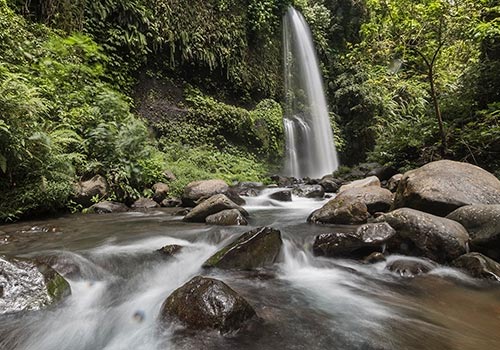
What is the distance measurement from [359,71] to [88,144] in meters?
16.2

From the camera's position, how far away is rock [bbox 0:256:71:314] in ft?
8.58

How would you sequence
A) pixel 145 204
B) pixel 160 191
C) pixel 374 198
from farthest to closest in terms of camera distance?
pixel 160 191
pixel 145 204
pixel 374 198

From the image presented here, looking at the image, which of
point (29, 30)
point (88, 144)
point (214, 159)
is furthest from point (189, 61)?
point (88, 144)

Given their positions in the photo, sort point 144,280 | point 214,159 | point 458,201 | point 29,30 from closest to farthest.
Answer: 1. point 144,280
2. point 458,201
3. point 29,30
4. point 214,159

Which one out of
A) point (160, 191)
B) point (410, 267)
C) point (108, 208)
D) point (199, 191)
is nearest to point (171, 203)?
point (160, 191)

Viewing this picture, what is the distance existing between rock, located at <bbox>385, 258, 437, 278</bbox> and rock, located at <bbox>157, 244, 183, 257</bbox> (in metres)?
2.76

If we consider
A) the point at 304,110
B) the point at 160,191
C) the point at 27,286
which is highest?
the point at 304,110

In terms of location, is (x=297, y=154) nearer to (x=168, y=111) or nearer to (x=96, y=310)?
(x=168, y=111)

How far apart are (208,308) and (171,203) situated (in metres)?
5.97

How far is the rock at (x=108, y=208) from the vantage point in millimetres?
6734

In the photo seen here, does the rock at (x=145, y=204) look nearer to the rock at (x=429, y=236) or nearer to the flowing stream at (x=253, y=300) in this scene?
the flowing stream at (x=253, y=300)

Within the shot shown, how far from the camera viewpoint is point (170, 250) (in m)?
4.09

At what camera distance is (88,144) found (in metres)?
7.64

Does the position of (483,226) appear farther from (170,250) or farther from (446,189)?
(170,250)
